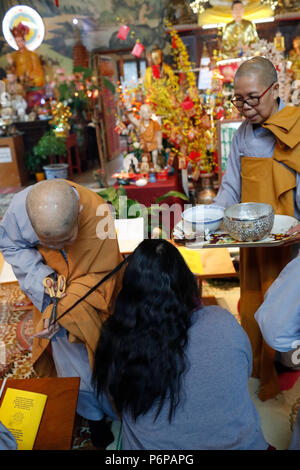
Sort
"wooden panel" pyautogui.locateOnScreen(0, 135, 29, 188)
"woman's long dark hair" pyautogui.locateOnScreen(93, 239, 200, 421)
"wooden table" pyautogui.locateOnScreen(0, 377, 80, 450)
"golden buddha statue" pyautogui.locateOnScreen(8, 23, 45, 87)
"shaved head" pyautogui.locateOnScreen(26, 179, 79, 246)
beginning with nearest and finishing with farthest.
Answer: "woman's long dark hair" pyautogui.locateOnScreen(93, 239, 200, 421), "wooden table" pyautogui.locateOnScreen(0, 377, 80, 450), "shaved head" pyautogui.locateOnScreen(26, 179, 79, 246), "wooden panel" pyautogui.locateOnScreen(0, 135, 29, 188), "golden buddha statue" pyautogui.locateOnScreen(8, 23, 45, 87)

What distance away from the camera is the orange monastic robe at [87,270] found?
1969mm

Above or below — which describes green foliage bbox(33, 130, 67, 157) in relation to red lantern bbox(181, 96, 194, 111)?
below

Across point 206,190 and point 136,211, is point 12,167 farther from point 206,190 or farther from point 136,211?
point 136,211

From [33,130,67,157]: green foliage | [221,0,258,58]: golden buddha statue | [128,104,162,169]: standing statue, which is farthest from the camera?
[33,130,67,157]: green foliage

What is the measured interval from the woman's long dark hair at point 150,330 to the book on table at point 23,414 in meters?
0.49

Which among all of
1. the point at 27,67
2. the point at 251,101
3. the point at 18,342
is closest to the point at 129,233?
the point at 18,342

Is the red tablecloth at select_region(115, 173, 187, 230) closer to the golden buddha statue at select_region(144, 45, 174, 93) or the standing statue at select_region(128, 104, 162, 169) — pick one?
the standing statue at select_region(128, 104, 162, 169)

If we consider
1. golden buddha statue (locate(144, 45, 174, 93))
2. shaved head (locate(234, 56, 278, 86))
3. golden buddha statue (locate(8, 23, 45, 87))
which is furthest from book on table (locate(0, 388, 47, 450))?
golden buddha statue (locate(8, 23, 45, 87))

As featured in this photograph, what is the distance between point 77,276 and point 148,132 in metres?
3.04

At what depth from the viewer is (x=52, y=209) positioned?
1651 millimetres

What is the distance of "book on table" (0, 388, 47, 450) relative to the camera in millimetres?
1559

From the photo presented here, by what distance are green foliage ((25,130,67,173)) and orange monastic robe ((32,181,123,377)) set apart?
6.64m
